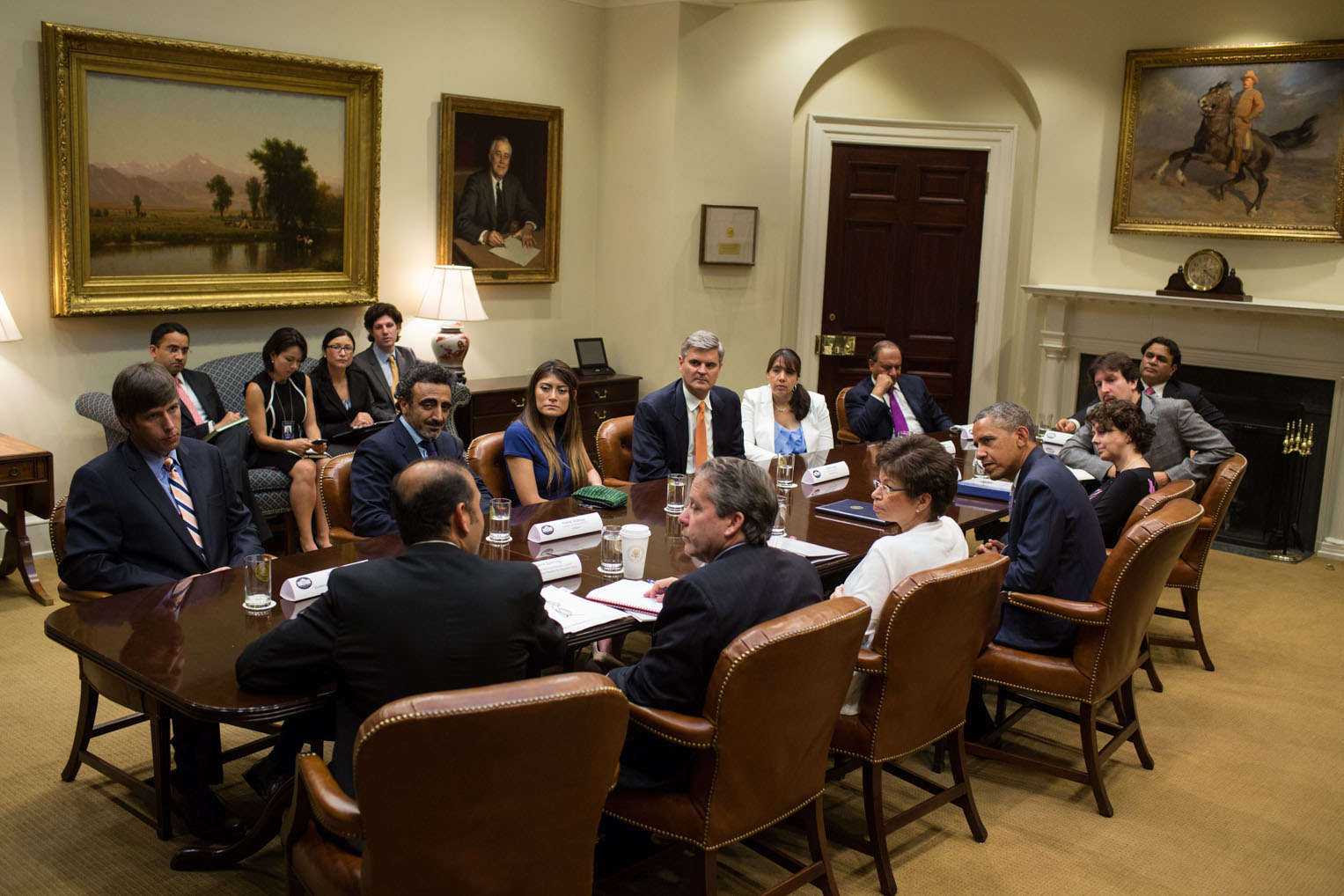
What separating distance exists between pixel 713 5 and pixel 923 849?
20.3ft

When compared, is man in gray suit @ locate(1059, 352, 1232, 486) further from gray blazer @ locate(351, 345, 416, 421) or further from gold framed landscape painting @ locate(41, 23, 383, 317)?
gold framed landscape painting @ locate(41, 23, 383, 317)

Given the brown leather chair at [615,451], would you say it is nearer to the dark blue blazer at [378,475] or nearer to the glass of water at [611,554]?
the dark blue blazer at [378,475]

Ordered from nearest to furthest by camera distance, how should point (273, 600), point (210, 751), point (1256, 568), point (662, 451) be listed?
point (273, 600)
point (210, 751)
point (662, 451)
point (1256, 568)

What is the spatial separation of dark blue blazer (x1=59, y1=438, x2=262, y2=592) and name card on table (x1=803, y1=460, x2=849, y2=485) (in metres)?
2.33

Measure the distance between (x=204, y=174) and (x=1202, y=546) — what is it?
542 cm

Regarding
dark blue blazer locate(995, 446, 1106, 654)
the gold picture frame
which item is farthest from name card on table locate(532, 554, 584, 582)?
the gold picture frame

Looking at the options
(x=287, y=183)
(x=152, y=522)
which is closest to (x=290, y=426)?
(x=287, y=183)

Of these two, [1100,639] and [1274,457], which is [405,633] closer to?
[1100,639]

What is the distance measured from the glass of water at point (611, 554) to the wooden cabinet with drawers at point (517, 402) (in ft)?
12.4

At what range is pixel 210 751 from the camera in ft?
11.8

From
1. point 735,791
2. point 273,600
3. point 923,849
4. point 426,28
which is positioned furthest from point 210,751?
point 426,28

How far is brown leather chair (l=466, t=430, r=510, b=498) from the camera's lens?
A: 16.0ft

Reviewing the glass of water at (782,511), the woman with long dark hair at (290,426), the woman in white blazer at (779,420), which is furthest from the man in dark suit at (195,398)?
the glass of water at (782,511)

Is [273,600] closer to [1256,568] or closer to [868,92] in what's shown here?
[1256,568]
